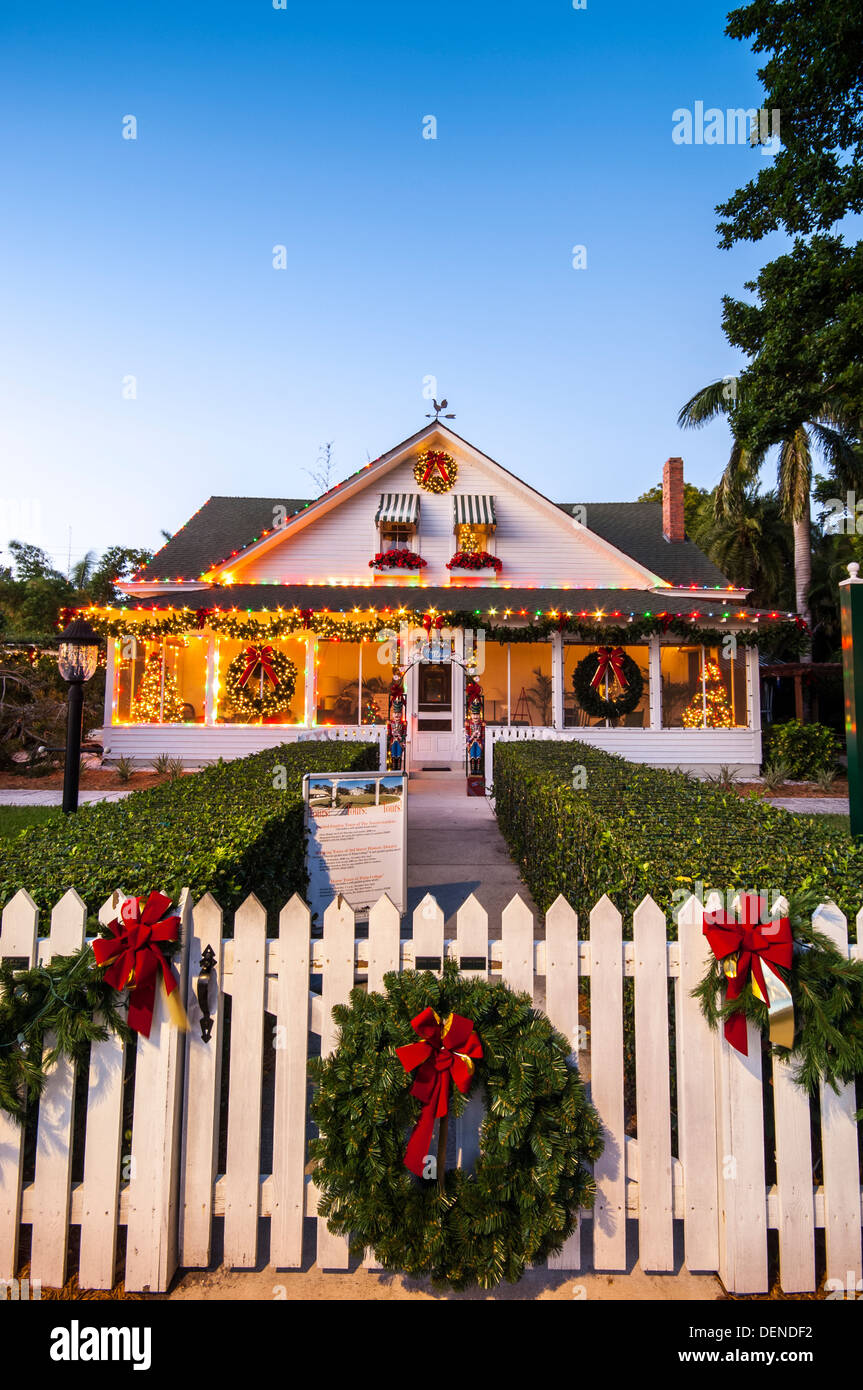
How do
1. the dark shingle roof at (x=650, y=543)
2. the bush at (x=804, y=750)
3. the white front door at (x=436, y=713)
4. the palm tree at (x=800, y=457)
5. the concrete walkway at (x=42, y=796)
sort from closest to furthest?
the concrete walkway at (x=42, y=796), the bush at (x=804, y=750), the white front door at (x=436, y=713), the dark shingle roof at (x=650, y=543), the palm tree at (x=800, y=457)

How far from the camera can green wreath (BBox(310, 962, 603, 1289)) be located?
7.07 ft

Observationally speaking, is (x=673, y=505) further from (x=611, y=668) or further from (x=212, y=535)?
(x=212, y=535)

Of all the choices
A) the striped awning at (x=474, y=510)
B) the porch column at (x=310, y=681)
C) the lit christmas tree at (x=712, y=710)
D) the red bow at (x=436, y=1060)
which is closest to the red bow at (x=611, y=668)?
the lit christmas tree at (x=712, y=710)

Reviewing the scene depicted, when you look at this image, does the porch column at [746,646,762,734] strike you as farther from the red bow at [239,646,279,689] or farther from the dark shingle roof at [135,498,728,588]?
the red bow at [239,646,279,689]

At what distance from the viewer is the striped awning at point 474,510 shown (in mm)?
18125

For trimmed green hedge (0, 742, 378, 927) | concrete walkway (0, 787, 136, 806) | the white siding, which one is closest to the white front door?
the white siding

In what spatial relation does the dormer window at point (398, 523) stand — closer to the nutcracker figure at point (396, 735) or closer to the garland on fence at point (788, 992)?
the nutcracker figure at point (396, 735)

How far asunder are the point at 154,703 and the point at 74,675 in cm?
972

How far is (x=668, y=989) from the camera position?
97.3 inches

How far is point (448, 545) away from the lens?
60.7 ft

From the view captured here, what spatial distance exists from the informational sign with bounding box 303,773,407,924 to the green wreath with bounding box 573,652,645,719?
11801mm

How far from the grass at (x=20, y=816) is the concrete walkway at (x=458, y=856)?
508cm

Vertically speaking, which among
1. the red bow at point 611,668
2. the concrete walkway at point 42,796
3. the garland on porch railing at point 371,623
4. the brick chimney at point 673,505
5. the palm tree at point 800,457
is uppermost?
the palm tree at point 800,457

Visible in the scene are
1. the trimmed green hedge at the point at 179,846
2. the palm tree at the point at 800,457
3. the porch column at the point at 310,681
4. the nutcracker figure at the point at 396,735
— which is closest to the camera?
the trimmed green hedge at the point at 179,846
